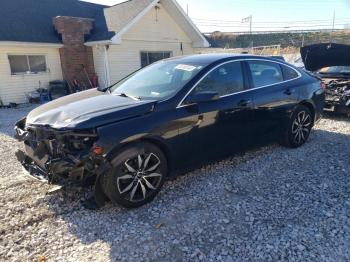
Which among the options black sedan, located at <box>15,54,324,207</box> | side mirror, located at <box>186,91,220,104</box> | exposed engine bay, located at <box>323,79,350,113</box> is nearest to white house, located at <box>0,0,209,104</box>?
exposed engine bay, located at <box>323,79,350,113</box>

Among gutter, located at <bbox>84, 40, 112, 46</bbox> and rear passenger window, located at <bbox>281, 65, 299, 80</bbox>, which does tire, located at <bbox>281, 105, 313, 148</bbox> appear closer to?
rear passenger window, located at <bbox>281, 65, 299, 80</bbox>

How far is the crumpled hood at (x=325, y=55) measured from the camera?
7590mm

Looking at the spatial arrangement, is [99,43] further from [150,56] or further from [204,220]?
[204,220]

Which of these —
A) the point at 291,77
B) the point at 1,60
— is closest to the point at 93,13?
the point at 1,60

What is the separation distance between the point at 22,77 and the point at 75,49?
106 inches

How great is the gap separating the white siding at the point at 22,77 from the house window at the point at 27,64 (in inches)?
6.9

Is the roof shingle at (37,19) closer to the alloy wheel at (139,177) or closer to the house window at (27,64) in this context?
the house window at (27,64)

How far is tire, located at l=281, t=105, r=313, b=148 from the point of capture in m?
5.14

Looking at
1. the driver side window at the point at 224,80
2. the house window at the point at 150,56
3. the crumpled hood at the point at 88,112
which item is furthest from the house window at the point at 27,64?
the driver side window at the point at 224,80

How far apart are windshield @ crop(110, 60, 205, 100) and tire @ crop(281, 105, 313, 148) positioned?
82.9 inches

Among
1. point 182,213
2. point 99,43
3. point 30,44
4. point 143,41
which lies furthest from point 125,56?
point 182,213

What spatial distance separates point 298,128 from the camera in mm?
5289

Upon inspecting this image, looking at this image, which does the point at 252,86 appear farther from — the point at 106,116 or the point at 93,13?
the point at 93,13

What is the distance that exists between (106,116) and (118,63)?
1163 centimetres
